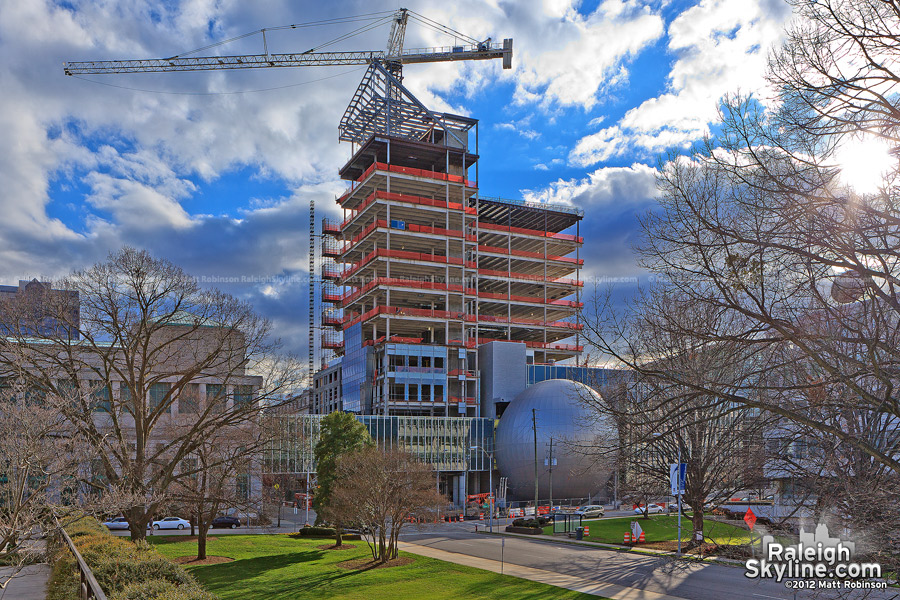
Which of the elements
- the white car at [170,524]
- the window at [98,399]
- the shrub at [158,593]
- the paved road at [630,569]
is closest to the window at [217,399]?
the window at [98,399]

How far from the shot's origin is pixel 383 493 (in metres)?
33.7

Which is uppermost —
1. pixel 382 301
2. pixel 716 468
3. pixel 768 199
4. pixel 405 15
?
pixel 405 15

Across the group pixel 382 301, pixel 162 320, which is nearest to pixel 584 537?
pixel 162 320

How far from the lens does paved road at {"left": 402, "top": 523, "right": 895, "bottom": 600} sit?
24641 mm

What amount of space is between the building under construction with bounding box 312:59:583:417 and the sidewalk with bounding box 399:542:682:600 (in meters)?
53.8

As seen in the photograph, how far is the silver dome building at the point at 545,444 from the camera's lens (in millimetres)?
76438

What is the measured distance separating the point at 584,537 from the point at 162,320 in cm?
3272

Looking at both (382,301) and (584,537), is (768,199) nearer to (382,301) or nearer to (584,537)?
(584,537)

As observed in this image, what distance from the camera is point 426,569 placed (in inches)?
1254

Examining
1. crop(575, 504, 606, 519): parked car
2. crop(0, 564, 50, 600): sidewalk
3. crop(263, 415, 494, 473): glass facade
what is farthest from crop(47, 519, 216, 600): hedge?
crop(263, 415, 494, 473): glass facade

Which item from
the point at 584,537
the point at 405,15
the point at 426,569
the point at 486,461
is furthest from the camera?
the point at 405,15

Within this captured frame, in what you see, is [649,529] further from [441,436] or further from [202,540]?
[441,436]

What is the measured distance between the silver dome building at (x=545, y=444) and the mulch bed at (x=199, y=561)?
44.0 meters

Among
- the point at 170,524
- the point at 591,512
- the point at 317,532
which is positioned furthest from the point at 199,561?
the point at 591,512
